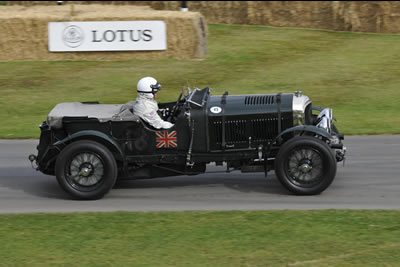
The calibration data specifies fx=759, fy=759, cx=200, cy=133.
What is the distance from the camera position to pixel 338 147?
9.69 m

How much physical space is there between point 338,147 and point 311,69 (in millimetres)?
10245

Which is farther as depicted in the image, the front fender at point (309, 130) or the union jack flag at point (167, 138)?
the union jack flag at point (167, 138)

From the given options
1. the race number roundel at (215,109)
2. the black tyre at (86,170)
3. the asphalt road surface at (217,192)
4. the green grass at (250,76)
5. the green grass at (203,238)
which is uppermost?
the green grass at (250,76)

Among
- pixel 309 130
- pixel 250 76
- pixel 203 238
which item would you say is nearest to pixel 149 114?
pixel 309 130

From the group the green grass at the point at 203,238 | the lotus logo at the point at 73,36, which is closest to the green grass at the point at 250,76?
the lotus logo at the point at 73,36

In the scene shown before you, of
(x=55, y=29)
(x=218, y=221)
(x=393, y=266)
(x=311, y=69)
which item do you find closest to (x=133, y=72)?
(x=55, y=29)

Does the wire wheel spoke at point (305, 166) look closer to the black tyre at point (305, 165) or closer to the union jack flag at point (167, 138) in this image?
the black tyre at point (305, 165)

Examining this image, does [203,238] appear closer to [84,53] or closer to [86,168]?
[86,168]

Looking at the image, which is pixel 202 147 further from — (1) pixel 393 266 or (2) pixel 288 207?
(1) pixel 393 266

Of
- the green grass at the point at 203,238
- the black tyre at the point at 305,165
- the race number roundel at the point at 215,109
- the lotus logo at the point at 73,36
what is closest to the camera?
the green grass at the point at 203,238

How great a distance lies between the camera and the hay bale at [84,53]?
20.5m

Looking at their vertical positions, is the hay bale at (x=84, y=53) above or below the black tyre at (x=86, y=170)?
above

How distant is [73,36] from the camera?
2053 centimetres

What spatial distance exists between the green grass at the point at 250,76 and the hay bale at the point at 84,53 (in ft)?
0.78
